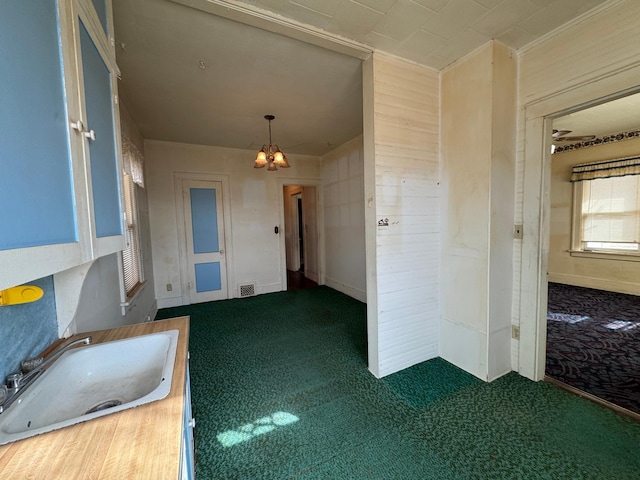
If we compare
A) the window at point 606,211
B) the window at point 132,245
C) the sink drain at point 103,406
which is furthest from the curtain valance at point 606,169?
the window at point 132,245

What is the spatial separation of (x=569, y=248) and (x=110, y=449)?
6.81m

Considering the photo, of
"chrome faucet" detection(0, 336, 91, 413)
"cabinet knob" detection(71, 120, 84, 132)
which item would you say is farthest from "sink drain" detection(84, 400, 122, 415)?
"cabinet knob" detection(71, 120, 84, 132)

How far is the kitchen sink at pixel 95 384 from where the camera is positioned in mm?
763

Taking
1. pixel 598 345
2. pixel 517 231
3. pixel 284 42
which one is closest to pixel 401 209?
pixel 517 231

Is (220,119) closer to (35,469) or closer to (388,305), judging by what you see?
(388,305)

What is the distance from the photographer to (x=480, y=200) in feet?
6.66

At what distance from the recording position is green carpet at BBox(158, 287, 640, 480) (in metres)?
1.36

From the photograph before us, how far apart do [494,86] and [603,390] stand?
246cm

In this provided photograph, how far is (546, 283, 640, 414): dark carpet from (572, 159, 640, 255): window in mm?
937

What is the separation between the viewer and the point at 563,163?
4887mm

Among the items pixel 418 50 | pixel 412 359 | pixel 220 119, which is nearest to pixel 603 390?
pixel 412 359

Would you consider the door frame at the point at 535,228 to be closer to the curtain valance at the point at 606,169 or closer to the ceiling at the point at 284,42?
the ceiling at the point at 284,42

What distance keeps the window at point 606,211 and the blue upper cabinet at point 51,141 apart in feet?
22.0

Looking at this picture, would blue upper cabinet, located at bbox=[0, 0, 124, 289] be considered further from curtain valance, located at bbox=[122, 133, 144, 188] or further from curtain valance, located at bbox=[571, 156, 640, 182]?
curtain valance, located at bbox=[571, 156, 640, 182]
